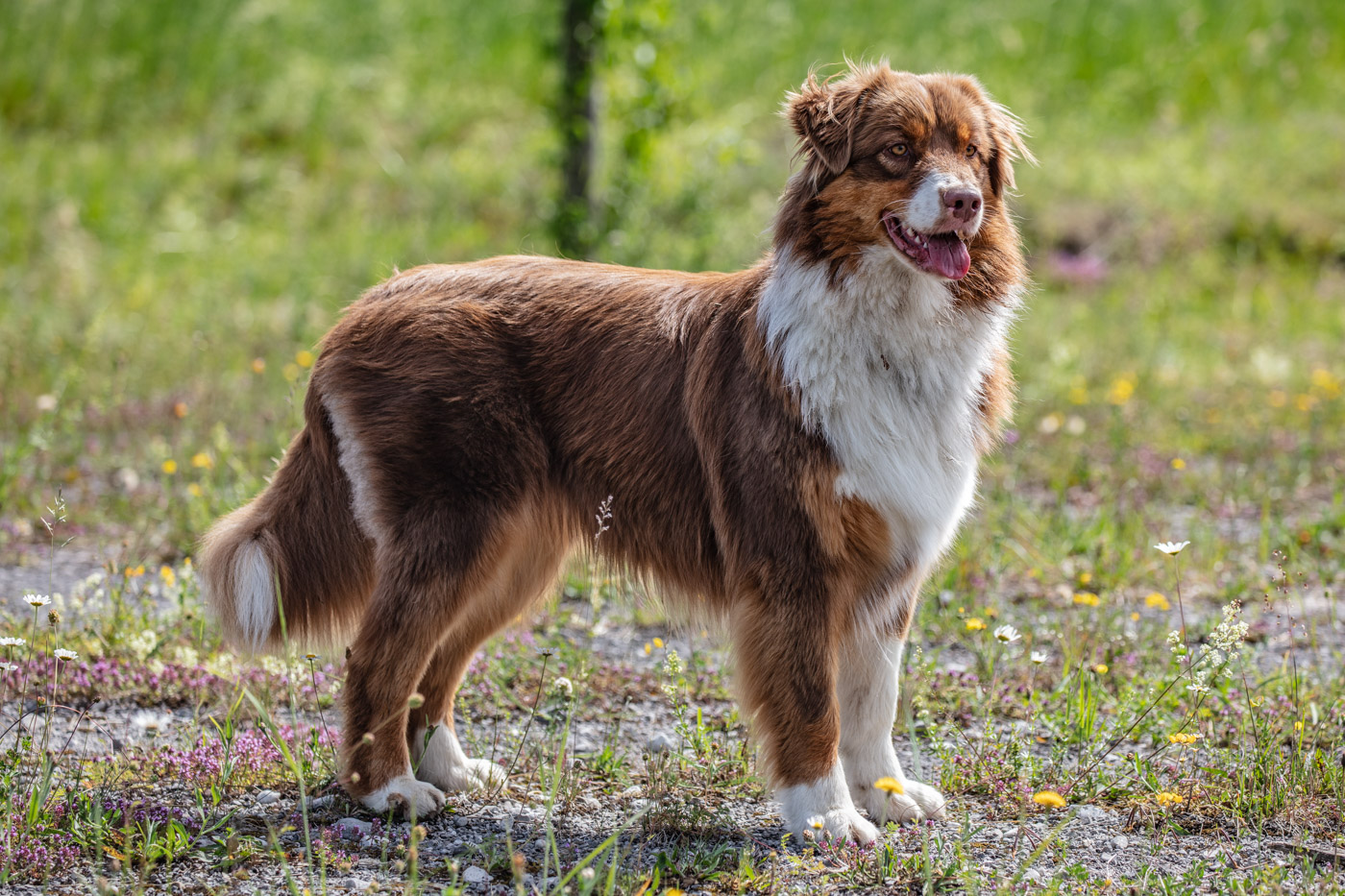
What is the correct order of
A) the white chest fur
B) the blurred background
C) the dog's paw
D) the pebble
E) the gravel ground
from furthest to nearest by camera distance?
the blurred background < the pebble < the white chest fur < the dog's paw < the gravel ground

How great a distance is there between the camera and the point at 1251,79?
488 inches

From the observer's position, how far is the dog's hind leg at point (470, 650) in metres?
3.48

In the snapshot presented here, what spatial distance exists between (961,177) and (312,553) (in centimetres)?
201

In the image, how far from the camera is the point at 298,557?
344 centimetres

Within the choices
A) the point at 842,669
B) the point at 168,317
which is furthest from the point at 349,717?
the point at 168,317

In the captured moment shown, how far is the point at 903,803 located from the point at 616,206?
15.7 ft

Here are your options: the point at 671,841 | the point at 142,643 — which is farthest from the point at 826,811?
the point at 142,643

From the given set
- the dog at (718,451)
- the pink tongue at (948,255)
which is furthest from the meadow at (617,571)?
the pink tongue at (948,255)

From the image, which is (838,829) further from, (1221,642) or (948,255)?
(948,255)

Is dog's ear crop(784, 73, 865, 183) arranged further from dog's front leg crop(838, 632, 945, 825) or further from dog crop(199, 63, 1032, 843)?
dog's front leg crop(838, 632, 945, 825)

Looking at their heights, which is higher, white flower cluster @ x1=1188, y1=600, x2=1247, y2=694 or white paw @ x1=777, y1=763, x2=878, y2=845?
white flower cluster @ x1=1188, y1=600, x2=1247, y2=694

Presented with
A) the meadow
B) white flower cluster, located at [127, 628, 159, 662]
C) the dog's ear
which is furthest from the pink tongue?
white flower cluster, located at [127, 628, 159, 662]

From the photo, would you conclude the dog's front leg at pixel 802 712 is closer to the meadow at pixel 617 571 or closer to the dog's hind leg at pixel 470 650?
the meadow at pixel 617 571

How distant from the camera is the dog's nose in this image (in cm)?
300
